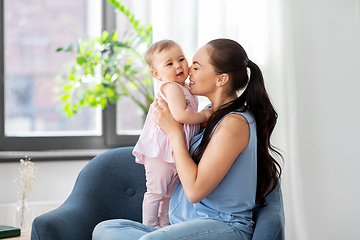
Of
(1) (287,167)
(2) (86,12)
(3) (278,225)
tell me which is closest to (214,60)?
(3) (278,225)

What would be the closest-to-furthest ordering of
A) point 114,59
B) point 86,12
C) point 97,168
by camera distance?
point 97,168
point 114,59
point 86,12

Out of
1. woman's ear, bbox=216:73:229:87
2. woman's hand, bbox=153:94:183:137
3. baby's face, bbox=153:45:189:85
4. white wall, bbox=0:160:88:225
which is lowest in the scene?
white wall, bbox=0:160:88:225

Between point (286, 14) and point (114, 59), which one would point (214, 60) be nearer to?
point (286, 14)

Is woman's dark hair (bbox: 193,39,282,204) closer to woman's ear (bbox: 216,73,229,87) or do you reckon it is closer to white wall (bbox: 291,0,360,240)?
woman's ear (bbox: 216,73,229,87)

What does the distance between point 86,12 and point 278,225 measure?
2.03 m

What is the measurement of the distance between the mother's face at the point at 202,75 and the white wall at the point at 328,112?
2.62 feet

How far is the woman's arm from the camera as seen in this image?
124 centimetres

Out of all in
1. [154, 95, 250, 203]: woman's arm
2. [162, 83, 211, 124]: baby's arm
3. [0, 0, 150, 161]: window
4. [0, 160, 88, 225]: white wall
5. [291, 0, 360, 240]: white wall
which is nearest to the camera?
[154, 95, 250, 203]: woman's arm

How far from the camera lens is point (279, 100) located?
6.65ft

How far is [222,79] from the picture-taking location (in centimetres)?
140

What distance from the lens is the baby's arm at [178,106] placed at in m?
1.36

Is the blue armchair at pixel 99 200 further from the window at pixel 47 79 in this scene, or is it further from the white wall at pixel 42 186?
the window at pixel 47 79

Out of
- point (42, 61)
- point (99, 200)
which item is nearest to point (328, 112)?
point (99, 200)

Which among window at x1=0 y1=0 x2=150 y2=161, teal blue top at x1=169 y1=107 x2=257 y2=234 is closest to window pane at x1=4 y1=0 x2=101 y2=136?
window at x1=0 y1=0 x2=150 y2=161
